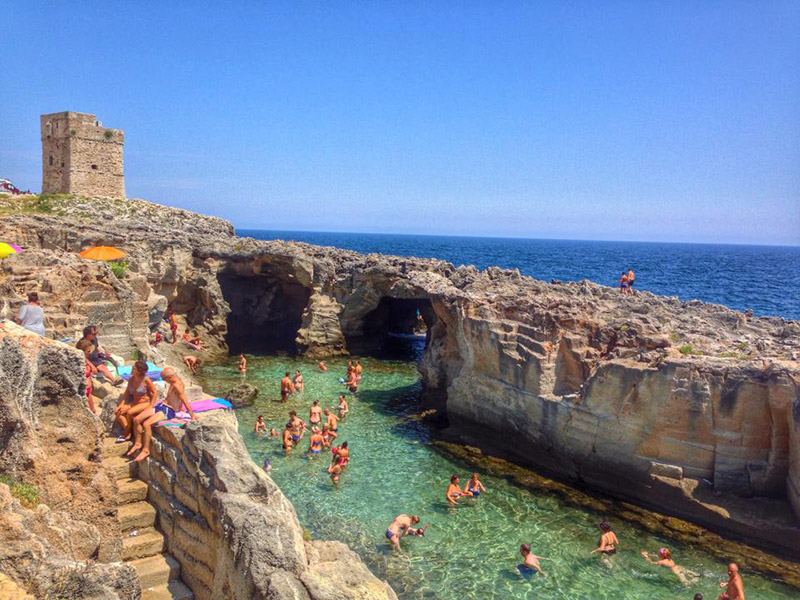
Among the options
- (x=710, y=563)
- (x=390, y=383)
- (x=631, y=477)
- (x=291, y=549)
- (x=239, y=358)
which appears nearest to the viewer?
(x=291, y=549)

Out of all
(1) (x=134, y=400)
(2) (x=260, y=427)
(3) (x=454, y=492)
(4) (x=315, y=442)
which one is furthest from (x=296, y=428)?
(1) (x=134, y=400)

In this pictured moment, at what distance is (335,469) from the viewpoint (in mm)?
15828

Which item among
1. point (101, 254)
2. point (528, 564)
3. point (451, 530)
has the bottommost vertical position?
point (451, 530)

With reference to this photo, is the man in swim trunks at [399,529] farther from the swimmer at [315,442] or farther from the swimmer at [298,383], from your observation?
the swimmer at [298,383]

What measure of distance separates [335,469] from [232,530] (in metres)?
10.4

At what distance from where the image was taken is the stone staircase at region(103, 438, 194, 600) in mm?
6520

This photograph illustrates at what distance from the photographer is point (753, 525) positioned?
1302cm

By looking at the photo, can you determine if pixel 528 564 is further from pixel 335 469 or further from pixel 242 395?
pixel 242 395

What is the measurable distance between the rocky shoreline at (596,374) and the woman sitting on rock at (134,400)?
18.6 feet

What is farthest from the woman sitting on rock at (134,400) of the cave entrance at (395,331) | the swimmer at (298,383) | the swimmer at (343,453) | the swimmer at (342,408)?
the cave entrance at (395,331)

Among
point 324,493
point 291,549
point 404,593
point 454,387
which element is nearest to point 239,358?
point 454,387

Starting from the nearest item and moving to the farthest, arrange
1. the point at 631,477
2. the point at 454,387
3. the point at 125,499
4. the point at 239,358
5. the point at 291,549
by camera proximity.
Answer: the point at 291,549
the point at 125,499
the point at 631,477
the point at 454,387
the point at 239,358

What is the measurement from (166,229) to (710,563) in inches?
1096

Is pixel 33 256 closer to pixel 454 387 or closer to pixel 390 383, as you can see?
pixel 454 387
